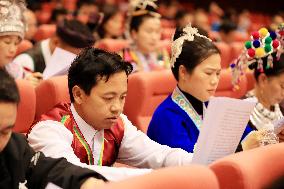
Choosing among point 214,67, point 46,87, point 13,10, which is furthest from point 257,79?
point 13,10

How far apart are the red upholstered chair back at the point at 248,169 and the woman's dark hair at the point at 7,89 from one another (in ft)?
1.50

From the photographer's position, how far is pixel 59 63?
2.73 meters

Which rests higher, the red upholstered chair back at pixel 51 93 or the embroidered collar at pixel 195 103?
the embroidered collar at pixel 195 103

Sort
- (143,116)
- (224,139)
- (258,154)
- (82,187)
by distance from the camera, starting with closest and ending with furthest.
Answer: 1. (82,187)
2. (258,154)
3. (224,139)
4. (143,116)

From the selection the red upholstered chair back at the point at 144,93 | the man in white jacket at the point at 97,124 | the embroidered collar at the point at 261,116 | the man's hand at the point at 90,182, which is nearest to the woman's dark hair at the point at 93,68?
the man in white jacket at the point at 97,124

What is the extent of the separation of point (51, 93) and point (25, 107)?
12 centimetres

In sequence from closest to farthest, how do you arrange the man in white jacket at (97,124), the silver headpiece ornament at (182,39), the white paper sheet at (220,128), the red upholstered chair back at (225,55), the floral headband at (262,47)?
the white paper sheet at (220,128) < the man in white jacket at (97,124) < the silver headpiece ornament at (182,39) < the floral headband at (262,47) < the red upholstered chair back at (225,55)

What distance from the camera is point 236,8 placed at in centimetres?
1259

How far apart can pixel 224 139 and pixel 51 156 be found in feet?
1.57

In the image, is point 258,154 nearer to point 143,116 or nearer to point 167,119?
point 167,119

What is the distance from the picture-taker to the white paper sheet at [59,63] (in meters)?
2.67

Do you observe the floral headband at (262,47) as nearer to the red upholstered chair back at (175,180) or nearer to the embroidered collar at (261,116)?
the embroidered collar at (261,116)

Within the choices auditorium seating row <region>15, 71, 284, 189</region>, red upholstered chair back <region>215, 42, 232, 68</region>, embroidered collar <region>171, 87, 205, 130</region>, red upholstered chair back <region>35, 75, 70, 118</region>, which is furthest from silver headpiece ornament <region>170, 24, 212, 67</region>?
red upholstered chair back <region>215, 42, 232, 68</region>

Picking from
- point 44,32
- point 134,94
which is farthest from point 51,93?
point 44,32
